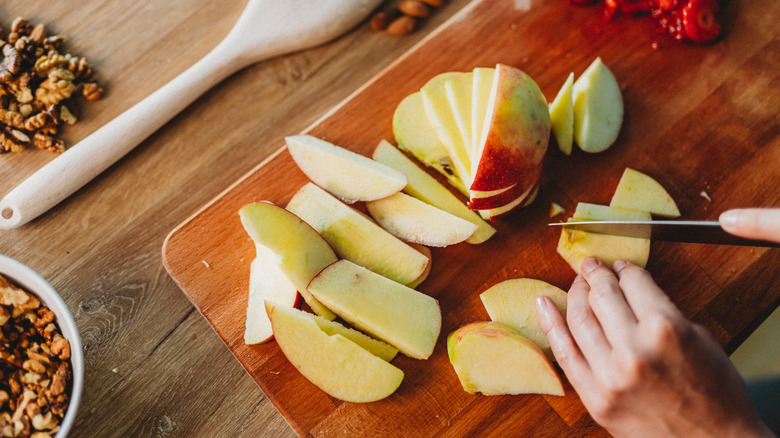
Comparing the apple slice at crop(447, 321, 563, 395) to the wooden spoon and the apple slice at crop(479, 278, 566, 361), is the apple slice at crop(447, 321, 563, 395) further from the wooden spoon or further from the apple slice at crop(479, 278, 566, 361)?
the wooden spoon

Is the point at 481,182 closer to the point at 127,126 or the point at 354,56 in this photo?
the point at 354,56

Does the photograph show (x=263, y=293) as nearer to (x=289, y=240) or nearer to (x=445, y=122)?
(x=289, y=240)

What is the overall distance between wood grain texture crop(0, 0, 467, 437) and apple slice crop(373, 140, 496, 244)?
26 cm

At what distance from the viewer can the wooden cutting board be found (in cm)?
135

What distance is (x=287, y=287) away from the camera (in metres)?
1.37

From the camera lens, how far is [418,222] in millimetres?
1408

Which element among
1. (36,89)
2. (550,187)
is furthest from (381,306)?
(36,89)

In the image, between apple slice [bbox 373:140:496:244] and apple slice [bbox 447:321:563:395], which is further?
apple slice [bbox 373:140:496:244]

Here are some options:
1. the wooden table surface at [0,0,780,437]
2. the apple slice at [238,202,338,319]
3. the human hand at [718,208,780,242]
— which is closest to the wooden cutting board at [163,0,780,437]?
the wooden table surface at [0,0,780,437]

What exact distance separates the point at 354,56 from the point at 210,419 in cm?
108

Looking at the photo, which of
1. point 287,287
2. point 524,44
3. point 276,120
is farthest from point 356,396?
point 524,44

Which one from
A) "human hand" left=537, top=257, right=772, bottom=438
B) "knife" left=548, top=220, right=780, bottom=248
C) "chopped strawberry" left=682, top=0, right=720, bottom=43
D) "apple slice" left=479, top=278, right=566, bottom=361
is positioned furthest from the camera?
"chopped strawberry" left=682, top=0, right=720, bottom=43

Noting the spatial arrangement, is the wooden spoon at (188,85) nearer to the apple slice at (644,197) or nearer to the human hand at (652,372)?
the apple slice at (644,197)

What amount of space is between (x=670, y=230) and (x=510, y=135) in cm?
44
